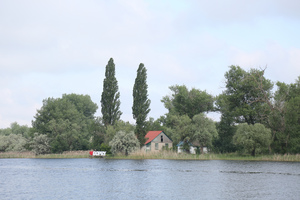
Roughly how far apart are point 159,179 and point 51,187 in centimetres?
1228

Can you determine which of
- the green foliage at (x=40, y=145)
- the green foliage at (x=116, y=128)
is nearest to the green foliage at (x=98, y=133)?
the green foliage at (x=116, y=128)

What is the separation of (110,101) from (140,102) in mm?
8899

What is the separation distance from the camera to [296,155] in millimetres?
62906

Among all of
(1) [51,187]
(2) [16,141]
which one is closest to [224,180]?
(1) [51,187]

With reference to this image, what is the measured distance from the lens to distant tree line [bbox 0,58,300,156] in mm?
69812

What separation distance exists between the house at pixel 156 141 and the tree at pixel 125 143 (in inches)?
432

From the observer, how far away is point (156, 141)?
8894cm

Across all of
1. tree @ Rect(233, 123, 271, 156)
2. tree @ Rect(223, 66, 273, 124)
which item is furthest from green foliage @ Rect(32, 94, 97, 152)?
tree @ Rect(233, 123, 271, 156)

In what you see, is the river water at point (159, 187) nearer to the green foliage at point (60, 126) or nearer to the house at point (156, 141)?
the house at point (156, 141)

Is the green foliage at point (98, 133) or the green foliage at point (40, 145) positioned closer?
the green foliage at point (98, 133)

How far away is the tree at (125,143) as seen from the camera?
76250 millimetres

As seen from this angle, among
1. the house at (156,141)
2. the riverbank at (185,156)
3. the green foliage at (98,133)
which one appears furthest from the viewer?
the house at (156,141)

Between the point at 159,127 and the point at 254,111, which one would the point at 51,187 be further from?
the point at 159,127

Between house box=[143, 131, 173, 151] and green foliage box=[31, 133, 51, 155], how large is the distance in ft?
87.9
